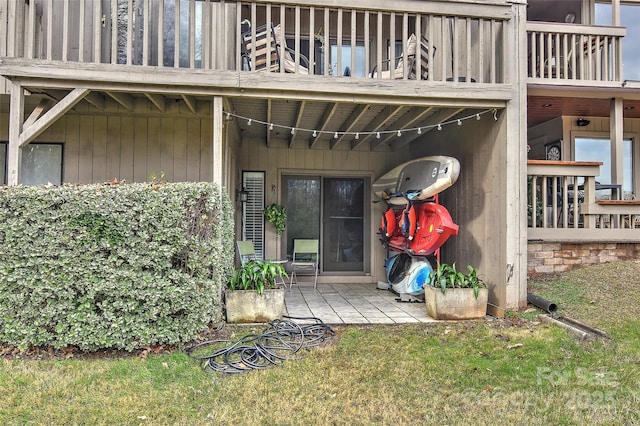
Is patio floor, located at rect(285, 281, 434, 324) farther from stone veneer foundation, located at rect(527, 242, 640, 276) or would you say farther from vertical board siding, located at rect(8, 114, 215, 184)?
vertical board siding, located at rect(8, 114, 215, 184)

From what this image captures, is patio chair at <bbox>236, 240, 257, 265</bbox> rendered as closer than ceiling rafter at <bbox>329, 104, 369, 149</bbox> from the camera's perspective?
No

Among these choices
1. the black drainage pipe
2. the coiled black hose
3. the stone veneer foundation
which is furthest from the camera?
the stone veneer foundation

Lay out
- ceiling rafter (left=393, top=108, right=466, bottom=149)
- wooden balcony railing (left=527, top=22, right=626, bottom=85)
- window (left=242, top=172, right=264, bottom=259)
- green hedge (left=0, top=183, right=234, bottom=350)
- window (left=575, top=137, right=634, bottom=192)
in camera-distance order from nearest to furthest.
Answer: green hedge (left=0, top=183, right=234, bottom=350) → ceiling rafter (left=393, top=108, right=466, bottom=149) → wooden balcony railing (left=527, top=22, right=626, bottom=85) → window (left=242, top=172, right=264, bottom=259) → window (left=575, top=137, right=634, bottom=192)

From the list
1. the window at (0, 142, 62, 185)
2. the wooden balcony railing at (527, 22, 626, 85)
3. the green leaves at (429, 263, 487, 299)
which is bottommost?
the green leaves at (429, 263, 487, 299)

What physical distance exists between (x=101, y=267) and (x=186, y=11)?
343 cm

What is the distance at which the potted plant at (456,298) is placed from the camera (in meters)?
4.31

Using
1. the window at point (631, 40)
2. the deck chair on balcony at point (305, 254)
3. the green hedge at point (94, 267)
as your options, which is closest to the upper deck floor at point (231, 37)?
the green hedge at point (94, 267)

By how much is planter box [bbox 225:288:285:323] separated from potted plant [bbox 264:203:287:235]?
2770 mm

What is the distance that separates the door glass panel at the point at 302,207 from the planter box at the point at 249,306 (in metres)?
2.98

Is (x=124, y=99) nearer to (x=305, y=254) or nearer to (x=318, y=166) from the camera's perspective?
(x=318, y=166)

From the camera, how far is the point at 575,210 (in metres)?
5.43

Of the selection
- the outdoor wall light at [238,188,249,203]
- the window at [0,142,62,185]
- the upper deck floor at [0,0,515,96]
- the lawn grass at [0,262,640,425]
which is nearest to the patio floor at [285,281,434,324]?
the lawn grass at [0,262,640,425]

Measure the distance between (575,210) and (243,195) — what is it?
488 cm

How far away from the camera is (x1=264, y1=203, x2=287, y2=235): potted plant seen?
683 centimetres
